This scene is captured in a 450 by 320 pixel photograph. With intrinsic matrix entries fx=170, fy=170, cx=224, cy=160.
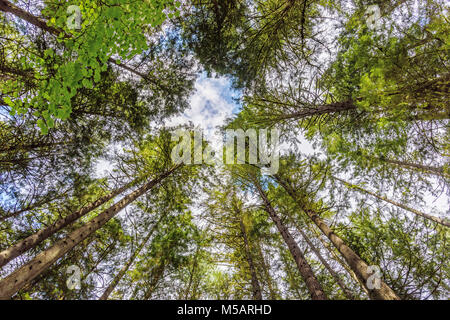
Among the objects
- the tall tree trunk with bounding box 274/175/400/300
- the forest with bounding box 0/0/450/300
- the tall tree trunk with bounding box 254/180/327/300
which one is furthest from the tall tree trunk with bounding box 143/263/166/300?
the tall tree trunk with bounding box 274/175/400/300

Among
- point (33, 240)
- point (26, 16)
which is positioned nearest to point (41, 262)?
point (33, 240)

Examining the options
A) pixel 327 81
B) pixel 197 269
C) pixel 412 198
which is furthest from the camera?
pixel 197 269

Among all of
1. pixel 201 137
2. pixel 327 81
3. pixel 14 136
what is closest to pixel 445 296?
pixel 327 81

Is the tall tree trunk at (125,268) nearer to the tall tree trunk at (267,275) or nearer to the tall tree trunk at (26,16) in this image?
the tall tree trunk at (267,275)

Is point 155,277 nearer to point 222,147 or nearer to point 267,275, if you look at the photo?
point 267,275

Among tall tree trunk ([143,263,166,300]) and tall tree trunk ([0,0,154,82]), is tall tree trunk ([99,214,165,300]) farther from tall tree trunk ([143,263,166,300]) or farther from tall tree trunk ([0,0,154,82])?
tall tree trunk ([0,0,154,82])

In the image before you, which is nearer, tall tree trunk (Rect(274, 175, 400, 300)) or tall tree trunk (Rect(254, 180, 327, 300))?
tall tree trunk (Rect(274, 175, 400, 300))

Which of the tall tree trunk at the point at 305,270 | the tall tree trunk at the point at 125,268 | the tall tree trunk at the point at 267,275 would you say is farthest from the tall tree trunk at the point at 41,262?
→ the tall tree trunk at the point at 267,275

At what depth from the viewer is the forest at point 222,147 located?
3.43 metres

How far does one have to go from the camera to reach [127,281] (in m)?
7.61

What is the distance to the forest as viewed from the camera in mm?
3428

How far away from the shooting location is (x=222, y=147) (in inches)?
324

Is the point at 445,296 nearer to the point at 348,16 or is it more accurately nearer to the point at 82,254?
the point at 348,16

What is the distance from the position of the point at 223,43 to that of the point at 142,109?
3.84 meters
